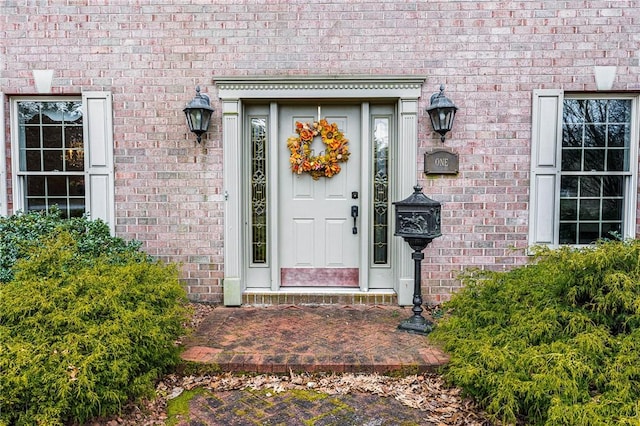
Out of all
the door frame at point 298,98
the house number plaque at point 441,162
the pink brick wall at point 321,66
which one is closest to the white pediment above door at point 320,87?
the door frame at point 298,98

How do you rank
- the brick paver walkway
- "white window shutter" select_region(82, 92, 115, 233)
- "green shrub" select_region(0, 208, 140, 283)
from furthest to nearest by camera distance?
"white window shutter" select_region(82, 92, 115, 233), "green shrub" select_region(0, 208, 140, 283), the brick paver walkway

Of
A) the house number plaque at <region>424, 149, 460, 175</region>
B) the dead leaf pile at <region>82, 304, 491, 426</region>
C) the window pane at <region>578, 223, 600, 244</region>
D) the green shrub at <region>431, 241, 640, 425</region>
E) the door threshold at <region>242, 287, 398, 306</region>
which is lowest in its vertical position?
the dead leaf pile at <region>82, 304, 491, 426</region>

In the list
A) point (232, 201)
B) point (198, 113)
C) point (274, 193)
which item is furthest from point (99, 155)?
point (274, 193)

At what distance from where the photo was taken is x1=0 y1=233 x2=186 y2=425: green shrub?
196 centimetres

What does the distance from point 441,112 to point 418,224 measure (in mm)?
1352

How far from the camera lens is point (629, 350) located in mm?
2002

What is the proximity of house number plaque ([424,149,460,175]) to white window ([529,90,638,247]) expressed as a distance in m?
0.83

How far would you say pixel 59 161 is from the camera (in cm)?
438

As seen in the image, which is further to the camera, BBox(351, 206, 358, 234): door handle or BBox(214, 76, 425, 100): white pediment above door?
BBox(351, 206, 358, 234): door handle

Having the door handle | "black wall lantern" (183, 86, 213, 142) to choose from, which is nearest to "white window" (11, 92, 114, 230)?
"black wall lantern" (183, 86, 213, 142)

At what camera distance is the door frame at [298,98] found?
4.15 meters

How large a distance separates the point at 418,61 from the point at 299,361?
321cm

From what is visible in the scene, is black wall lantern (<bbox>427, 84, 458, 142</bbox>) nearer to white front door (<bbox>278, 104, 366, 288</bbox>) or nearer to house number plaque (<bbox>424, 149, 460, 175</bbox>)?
house number plaque (<bbox>424, 149, 460, 175</bbox>)

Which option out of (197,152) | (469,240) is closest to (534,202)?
(469,240)
